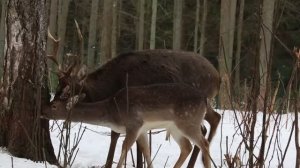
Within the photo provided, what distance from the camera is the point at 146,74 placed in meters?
6.28

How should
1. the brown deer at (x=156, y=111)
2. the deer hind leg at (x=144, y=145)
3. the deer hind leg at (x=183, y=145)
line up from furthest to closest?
1. the deer hind leg at (x=183, y=145)
2. the deer hind leg at (x=144, y=145)
3. the brown deer at (x=156, y=111)

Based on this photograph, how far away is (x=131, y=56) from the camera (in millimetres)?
6430

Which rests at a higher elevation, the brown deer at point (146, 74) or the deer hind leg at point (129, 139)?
the brown deer at point (146, 74)

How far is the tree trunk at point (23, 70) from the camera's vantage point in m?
5.36

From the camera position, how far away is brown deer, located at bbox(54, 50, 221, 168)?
20.6 ft

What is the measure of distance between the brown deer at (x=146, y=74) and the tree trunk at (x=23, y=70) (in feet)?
2.38

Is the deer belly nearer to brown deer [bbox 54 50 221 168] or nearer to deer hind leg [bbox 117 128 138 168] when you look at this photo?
A: deer hind leg [bbox 117 128 138 168]

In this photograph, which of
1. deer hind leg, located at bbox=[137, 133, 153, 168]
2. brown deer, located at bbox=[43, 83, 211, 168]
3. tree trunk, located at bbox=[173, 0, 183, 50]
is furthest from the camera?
tree trunk, located at bbox=[173, 0, 183, 50]

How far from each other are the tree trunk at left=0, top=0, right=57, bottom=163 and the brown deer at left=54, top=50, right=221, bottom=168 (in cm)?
73

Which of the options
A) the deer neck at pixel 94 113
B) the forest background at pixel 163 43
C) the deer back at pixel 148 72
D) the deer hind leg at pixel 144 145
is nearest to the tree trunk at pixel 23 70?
the forest background at pixel 163 43

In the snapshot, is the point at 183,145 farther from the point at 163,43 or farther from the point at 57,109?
the point at 163,43

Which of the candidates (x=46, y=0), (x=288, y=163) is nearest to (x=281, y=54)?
(x=288, y=163)

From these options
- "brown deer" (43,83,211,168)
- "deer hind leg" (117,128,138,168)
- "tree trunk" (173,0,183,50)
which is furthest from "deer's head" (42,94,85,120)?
"tree trunk" (173,0,183,50)

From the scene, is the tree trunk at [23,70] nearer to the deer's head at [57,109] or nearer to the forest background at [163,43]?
the forest background at [163,43]
